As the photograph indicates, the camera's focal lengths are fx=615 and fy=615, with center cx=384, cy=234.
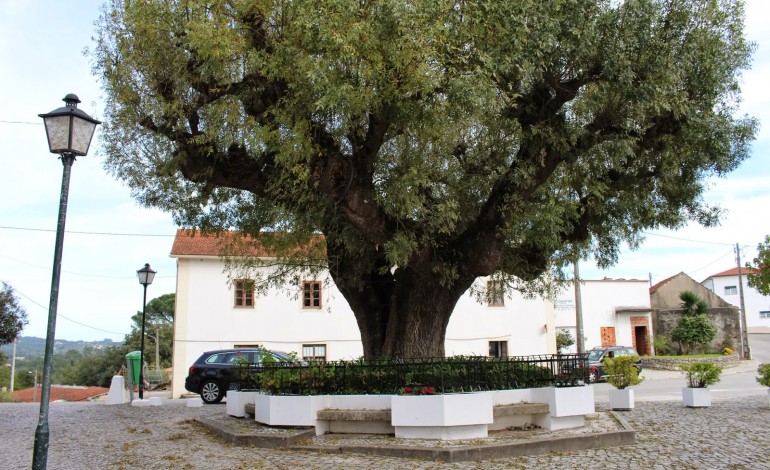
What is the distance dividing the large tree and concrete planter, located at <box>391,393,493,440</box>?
7.37 feet

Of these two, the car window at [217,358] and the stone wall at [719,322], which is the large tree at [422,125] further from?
the stone wall at [719,322]

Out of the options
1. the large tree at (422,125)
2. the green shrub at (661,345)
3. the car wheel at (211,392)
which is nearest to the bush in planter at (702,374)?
the large tree at (422,125)

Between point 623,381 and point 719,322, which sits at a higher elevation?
point 719,322

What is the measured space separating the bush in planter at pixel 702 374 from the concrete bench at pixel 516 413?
5.47 m

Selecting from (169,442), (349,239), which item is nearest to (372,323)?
(349,239)

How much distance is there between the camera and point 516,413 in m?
9.55

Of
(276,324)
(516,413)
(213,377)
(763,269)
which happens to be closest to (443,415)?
(516,413)

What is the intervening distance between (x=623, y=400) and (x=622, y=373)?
1.87ft

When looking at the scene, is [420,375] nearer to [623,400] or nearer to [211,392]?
[623,400]

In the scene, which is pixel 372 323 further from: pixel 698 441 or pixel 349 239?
pixel 698 441

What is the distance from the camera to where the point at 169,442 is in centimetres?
995

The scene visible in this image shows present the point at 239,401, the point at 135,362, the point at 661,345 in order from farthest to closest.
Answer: the point at 661,345 < the point at 135,362 < the point at 239,401

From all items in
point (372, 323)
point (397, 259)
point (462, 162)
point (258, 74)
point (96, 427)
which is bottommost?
point (96, 427)

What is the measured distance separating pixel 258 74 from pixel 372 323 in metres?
5.30
